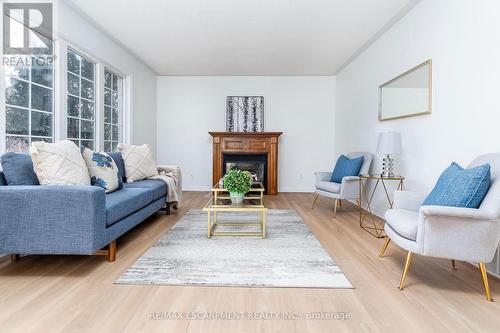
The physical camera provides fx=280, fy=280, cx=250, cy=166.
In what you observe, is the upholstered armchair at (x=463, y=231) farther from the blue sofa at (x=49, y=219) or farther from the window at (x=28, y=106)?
the window at (x=28, y=106)

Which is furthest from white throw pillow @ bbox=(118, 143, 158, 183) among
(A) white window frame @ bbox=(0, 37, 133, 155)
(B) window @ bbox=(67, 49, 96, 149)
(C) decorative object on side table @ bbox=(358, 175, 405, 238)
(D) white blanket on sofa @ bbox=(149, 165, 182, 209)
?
(C) decorative object on side table @ bbox=(358, 175, 405, 238)

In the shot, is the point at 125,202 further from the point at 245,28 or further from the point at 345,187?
the point at 345,187

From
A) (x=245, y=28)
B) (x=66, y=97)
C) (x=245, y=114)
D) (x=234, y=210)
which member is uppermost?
(x=245, y=28)

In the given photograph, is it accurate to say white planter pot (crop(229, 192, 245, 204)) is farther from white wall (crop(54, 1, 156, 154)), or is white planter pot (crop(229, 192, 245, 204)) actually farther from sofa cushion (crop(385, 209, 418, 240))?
white wall (crop(54, 1, 156, 154))

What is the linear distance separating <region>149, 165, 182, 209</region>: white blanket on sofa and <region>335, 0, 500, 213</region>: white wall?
288cm

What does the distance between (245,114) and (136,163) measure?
2.91 m

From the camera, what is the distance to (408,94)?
324cm

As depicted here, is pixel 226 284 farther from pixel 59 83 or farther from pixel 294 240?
pixel 59 83

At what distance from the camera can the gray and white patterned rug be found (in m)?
1.92

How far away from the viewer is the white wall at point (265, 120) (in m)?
6.08

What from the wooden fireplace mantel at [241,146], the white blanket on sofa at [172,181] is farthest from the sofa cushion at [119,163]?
the wooden fireplace mantel at [241,146]

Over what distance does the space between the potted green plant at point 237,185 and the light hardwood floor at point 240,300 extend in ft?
3.48

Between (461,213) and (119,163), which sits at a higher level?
(119,163)

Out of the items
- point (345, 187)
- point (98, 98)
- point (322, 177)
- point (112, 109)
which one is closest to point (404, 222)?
point (345, 187)
